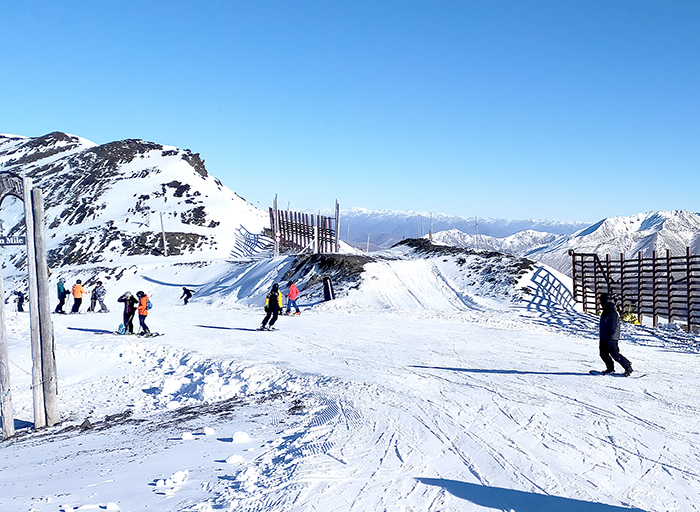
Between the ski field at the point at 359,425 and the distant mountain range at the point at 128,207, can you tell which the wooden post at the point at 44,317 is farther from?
the distant mountain range at the point at 128,207

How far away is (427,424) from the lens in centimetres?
693

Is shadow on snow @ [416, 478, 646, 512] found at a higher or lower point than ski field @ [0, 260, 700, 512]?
higher

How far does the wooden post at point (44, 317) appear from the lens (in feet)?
29.7

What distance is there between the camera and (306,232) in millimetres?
43344

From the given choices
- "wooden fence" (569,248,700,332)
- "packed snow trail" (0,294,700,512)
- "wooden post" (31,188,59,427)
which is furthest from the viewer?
"wooden fence" (569,248,700,332)

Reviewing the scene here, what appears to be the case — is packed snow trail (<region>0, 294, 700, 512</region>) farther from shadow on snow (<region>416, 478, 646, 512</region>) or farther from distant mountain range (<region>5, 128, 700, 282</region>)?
distant mountain range (<region>5, 128, 700, 282</region>)

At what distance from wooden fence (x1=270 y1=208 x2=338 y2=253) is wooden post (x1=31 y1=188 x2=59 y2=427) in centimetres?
2774

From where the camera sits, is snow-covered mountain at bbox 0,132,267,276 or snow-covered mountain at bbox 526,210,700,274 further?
snow-covered mountain at bbox 526,210,700,274

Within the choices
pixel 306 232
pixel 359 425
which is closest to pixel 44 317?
pixel 359 425

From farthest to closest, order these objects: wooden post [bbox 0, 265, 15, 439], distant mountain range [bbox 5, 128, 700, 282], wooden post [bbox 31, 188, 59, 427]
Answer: distant mountain range [bbox 5, 128, 700, 282] → wooden post [bbox 31, 188, 59, 427] → wooden post [bbox 0, 265, 15, 439]

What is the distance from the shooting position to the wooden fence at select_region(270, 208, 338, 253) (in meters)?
40.1

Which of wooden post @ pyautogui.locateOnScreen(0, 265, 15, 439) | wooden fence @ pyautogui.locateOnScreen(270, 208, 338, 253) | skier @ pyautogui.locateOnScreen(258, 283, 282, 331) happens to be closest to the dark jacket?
skier @ pyautogui.locateOnScreen(258, 283, 282, 331)

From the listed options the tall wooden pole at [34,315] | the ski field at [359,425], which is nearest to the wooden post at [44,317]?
the tall wooden pole at [34,315]

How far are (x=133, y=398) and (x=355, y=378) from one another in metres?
4.97
